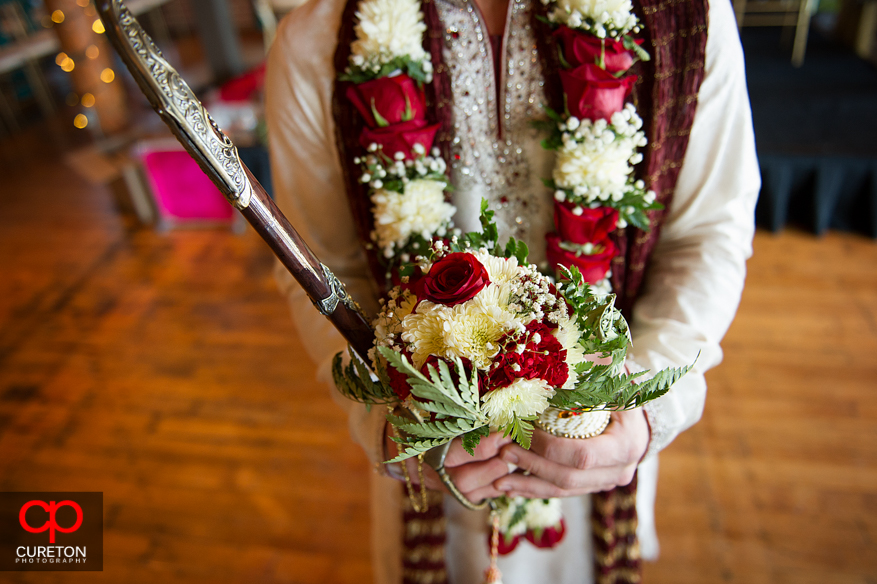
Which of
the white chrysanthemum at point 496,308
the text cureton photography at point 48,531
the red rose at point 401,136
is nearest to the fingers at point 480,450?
the white chrysanthemum at point 496,308

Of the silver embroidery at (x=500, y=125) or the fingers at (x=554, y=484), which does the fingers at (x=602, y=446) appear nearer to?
the fingers at (x=554, y=484)

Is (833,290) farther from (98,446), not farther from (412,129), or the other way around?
(98,446)

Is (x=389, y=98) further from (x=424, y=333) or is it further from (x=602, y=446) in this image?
(x=602, y=446)

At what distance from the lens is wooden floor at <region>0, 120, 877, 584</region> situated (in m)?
2.04

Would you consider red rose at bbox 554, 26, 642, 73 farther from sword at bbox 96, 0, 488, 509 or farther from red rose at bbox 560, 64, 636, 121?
sword at bbox 96, 0, 488, 509

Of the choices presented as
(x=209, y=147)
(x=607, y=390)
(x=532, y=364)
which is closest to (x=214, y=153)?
(x=209, y=147)

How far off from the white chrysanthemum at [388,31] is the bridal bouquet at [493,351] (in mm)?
381

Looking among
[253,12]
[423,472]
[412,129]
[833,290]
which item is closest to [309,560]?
[423,472]

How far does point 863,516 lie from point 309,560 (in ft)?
6.56

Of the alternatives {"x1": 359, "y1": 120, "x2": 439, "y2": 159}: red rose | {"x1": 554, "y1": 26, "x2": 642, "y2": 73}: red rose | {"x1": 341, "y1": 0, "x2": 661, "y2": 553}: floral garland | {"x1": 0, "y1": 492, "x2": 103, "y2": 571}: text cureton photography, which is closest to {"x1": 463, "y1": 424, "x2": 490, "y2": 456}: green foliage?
{"x1": 341, "y1": 0, "x2": 661, "y2": 553}: floral garland

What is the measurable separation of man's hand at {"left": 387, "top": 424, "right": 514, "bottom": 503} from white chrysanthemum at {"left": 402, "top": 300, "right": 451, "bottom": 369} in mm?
213

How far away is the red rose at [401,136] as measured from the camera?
915mm

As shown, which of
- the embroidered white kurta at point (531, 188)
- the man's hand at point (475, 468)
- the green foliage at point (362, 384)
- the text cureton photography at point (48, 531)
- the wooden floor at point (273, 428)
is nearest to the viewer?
the green foliage at point (362, 384)

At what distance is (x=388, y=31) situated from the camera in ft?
2.93
